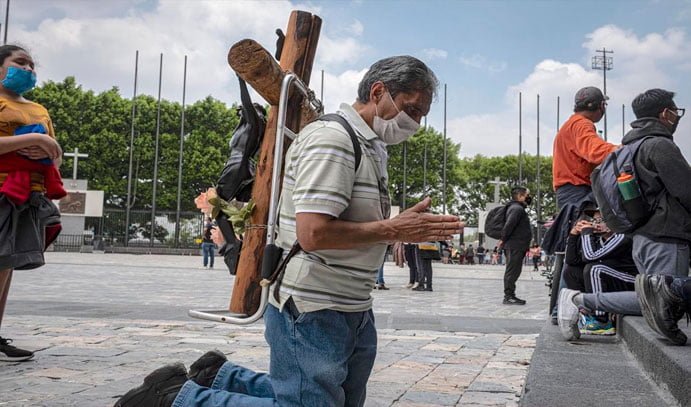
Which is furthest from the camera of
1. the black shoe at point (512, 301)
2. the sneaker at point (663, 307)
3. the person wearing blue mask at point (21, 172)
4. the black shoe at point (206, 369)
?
the black shoe at point (512, 301)

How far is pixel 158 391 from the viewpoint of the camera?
240cm

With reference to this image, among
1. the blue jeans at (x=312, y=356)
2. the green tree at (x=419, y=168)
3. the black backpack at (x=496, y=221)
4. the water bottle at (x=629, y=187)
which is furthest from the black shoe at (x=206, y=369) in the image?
the green tree at (x=419, y=168)

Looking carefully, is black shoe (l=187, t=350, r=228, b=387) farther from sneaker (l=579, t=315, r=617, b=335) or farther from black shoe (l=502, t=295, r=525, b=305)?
black shoe (l=502, t=295, r=525, b=305)

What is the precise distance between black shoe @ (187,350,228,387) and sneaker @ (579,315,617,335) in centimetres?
414

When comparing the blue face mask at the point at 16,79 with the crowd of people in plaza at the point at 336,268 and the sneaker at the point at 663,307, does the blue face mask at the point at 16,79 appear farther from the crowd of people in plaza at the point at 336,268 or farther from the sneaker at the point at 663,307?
the sneaker at the point at 663,307

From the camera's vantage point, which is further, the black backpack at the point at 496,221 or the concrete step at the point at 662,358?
the black backpack at the point at 496,221

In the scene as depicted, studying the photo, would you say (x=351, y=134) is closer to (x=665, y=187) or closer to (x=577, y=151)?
(x=665, y=187)

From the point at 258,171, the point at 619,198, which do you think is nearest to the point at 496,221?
the point at 619,198

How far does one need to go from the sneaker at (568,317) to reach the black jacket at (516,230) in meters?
5.33

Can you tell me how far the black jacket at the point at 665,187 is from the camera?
3.97 m

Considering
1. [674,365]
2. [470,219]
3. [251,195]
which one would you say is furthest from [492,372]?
[470,219]

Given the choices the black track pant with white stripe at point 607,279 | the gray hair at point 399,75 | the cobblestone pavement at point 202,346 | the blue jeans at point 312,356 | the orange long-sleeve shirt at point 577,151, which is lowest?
the cobblestone pavement at point 202,346

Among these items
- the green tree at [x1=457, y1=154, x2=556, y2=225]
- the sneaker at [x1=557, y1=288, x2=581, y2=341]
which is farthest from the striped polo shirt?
the green tree at [x1=457, y1=154, x2=556, y2=225]

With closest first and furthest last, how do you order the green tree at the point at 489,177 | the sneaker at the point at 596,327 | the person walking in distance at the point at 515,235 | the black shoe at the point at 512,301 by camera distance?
the sneaker at the point at 596,327 < the person walking in distance at the point at 515,235 < the black shoe at the point at 512,301 < the green tree at the point at 489,177
